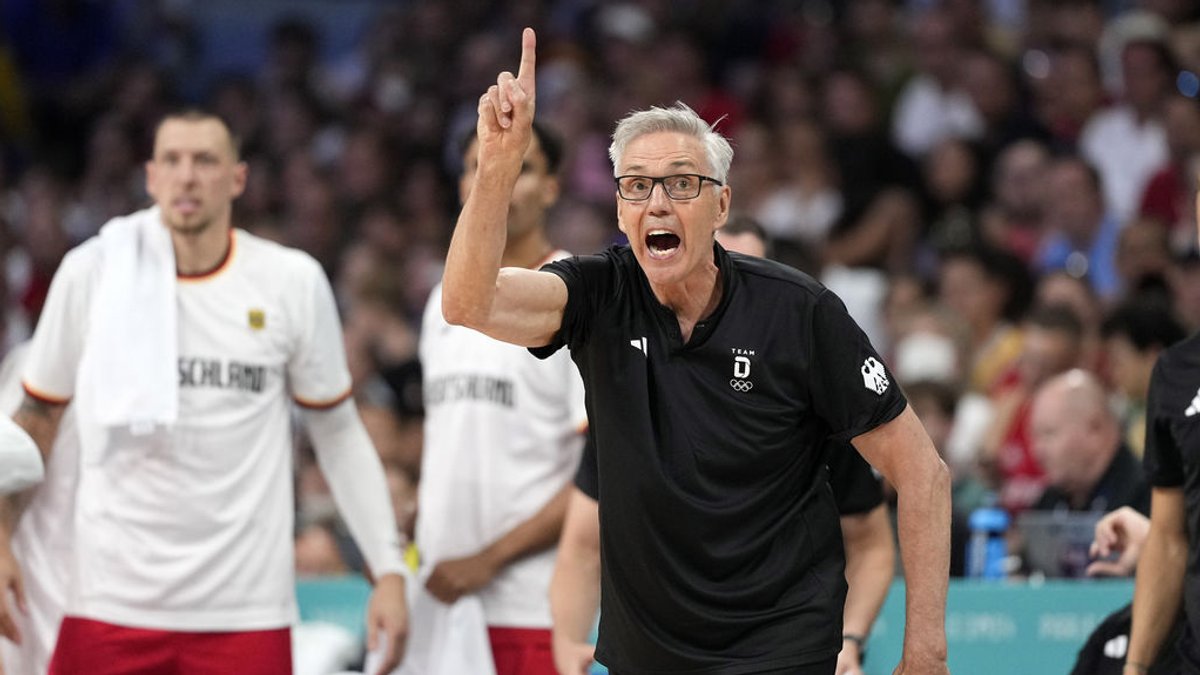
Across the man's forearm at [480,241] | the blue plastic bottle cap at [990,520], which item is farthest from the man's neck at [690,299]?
the blue plastic bottle cap at [990,520]

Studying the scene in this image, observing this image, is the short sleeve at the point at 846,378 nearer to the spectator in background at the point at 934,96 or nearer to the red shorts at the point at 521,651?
the red shorts at the point at 521,651

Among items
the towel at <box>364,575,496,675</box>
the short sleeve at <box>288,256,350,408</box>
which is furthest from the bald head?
the short sleeve at <box>288,256,350,408</box>

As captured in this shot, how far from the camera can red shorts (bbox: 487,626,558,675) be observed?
20.8 ft

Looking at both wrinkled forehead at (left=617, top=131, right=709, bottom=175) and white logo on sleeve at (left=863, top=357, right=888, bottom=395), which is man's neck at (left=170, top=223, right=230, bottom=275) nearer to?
wrinkled forehead at (left=617, top=131, right=709, bottom=175)

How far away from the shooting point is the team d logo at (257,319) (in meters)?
6.02

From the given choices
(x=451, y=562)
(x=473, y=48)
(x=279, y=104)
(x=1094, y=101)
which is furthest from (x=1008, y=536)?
(x=279, y=104)

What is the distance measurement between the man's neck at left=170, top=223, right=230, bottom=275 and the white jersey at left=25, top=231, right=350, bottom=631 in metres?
0.04

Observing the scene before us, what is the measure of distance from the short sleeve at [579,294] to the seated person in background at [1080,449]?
3257 millimetres

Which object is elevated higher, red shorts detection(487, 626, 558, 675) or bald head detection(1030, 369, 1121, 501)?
bald head detection(1030, 369, 1121, 501)

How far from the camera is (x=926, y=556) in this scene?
4.56 metres

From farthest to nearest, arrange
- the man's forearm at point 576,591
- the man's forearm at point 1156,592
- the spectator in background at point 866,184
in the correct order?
the spectator in background at point 866,184 → the man's forearm at point 576,591 → the man's forearm at point 1156,592

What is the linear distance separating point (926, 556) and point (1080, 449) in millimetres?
3218

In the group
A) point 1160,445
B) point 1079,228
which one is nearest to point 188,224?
point 1160,445

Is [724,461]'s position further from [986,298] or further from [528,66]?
[986,298]
